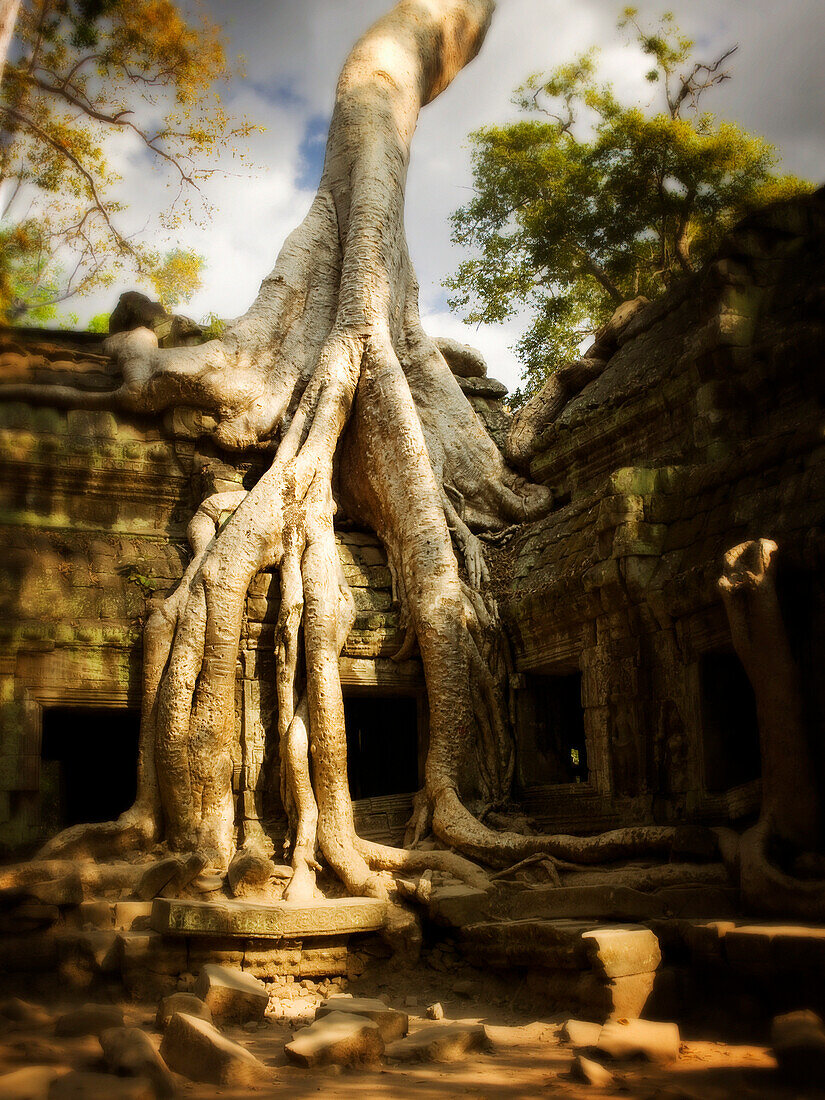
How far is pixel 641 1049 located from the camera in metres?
3.27

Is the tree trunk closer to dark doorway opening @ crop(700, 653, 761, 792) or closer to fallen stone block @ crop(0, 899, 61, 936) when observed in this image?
dark doorway opening @ crop(700, 653, 761, 792)

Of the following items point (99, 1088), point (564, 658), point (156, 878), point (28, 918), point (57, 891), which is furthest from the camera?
point (564, 658)

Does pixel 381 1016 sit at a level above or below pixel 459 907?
Answer: below

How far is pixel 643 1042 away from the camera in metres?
3.28

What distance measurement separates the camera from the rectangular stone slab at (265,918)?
15.6 feet

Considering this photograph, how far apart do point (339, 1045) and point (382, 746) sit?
5.21 meters

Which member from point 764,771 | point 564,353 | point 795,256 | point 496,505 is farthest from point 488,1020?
point 564,353

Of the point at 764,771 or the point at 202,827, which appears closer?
the point at 764,771

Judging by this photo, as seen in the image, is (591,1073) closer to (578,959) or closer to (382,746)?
(578,959)

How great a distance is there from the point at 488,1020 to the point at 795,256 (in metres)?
5.05

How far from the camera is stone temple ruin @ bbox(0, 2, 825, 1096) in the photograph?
3.84 meters

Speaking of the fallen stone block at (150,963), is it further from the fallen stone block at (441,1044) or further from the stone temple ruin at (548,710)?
the fallen stone block at (441,1044)

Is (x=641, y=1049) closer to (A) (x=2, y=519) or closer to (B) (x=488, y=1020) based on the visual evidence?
(B) (x=488, y=1020)

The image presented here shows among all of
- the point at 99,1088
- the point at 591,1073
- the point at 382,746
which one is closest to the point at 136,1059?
the point at 99,1088
